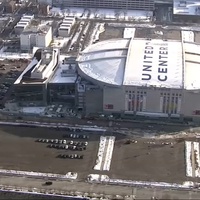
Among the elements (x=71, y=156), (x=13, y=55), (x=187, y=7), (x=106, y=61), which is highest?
(x=106, y=61)

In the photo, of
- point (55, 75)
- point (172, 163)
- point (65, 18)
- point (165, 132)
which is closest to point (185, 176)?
point (172, 163)

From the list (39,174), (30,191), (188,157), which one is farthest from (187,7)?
(30,191)

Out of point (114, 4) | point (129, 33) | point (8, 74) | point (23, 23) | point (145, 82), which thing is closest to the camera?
point (145, 82)

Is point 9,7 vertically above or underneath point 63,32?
above

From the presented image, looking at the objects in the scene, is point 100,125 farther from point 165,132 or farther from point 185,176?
point 185,176

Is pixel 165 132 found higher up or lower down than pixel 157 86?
lower down

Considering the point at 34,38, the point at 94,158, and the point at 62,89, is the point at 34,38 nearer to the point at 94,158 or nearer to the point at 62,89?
the point at 62,89
